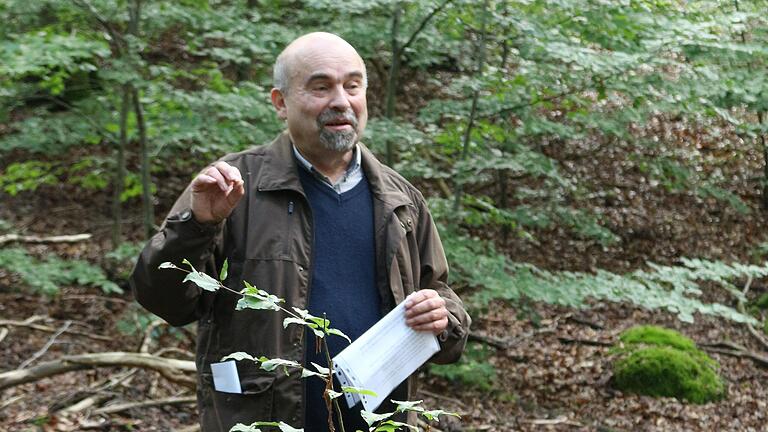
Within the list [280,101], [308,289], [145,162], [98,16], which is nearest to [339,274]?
[308,289]

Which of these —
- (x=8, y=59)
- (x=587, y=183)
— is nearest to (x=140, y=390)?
(x=8, y=59)

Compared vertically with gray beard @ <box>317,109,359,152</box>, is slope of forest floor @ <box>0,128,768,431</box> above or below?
below

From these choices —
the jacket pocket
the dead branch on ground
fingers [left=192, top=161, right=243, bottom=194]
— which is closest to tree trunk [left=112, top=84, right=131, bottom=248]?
the jacket pocket

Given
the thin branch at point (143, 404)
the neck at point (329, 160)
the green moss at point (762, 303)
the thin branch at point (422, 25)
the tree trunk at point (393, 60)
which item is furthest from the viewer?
the green moss at point (762, 303)

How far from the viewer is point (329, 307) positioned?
101 inches

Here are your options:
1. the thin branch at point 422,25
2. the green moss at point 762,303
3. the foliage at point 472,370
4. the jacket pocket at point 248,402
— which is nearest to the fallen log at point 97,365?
the foliage at point 472,370

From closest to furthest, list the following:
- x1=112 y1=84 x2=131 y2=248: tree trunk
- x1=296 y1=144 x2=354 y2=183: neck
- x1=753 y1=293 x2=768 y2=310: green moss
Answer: x1=296 y1=144 x2=354 y2=183: neck, x1=112 y1=84 x2=131 y2=248: tree trunk, x1=753 y1=293 x2=768 y2=310: green moss

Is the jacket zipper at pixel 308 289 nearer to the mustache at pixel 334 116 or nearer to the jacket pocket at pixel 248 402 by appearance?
the jacket pocket at pixel 248 402

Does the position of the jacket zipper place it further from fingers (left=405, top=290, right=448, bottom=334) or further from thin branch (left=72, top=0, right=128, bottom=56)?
thin branch (left=72, top=0, right=128, bottom=56)

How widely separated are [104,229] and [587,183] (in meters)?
6.14

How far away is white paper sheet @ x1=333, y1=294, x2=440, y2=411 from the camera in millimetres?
2312

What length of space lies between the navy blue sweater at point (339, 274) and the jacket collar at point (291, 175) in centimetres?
6

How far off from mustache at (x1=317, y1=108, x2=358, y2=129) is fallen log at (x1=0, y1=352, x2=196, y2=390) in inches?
97.9

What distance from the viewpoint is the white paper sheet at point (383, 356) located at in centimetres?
231
